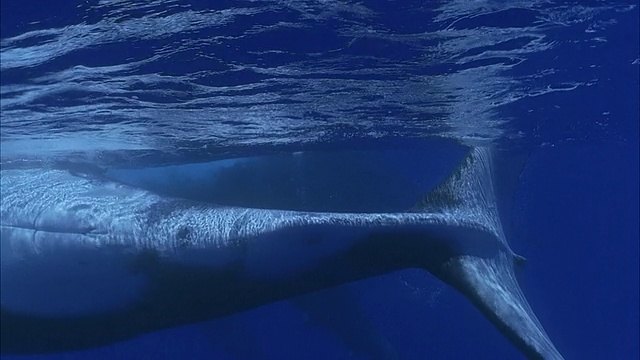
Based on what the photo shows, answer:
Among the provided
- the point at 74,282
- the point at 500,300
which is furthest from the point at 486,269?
the point at 74,282

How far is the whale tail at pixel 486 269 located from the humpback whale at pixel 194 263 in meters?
0.02

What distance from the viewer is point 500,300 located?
23.2ft

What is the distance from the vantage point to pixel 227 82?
10.7 m

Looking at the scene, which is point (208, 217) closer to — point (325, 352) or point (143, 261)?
A: point (143, 261)

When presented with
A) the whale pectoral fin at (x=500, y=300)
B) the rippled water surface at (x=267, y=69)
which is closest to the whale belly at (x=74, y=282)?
the rippled water surface at (x=267, y=69)

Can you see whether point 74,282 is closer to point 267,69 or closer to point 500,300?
point 267,69

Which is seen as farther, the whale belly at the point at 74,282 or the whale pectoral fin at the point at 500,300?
the whale belly at the point at 74,282

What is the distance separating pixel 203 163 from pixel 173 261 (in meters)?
8.23

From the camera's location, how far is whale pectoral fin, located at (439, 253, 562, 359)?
6555 millimetres

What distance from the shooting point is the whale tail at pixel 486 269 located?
670cm

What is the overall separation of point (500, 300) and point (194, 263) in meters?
3.65

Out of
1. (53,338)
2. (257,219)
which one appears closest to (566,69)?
(257,219)

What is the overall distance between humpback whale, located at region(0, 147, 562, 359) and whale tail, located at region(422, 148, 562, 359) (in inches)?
0.8

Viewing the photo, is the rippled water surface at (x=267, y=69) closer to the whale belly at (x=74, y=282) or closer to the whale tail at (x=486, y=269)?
the whale tail at (x=486, y=269)
